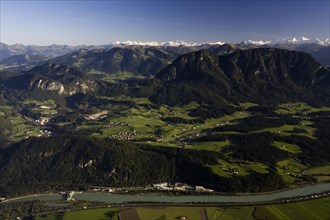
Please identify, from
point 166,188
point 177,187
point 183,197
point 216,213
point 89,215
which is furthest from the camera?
point 177,187

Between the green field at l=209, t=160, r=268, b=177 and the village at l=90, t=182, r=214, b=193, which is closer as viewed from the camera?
the village at l=90, t=182, r=214, b=193

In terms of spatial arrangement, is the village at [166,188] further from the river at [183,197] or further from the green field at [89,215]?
the green field at [89,215]

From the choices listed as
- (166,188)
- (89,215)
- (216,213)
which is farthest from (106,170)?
(216,213)

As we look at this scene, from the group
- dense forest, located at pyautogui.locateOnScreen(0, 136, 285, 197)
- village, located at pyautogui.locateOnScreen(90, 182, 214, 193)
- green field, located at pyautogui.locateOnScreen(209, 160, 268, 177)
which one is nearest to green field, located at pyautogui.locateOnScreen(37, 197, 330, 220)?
village, located at pyautogui.locateOnScreen(90, 182, 214, 193)

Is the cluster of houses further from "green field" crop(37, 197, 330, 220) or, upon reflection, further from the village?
"green field" crop(37, 197, 330, 220)

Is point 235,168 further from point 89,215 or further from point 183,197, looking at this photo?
point 89,215

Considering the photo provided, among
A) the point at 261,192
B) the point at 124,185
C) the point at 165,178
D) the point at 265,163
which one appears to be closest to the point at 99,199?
the point at 124,185

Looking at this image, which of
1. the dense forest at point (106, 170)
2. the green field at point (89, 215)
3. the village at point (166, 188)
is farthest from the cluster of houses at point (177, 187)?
the green field at point (89, 215)

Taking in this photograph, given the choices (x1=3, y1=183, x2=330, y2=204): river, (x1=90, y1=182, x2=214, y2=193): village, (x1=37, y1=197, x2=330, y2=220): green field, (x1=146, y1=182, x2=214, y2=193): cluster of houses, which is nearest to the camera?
(x1=37, y1=197, x2=330, y2=220): green field

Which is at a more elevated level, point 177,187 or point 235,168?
point 235,168
